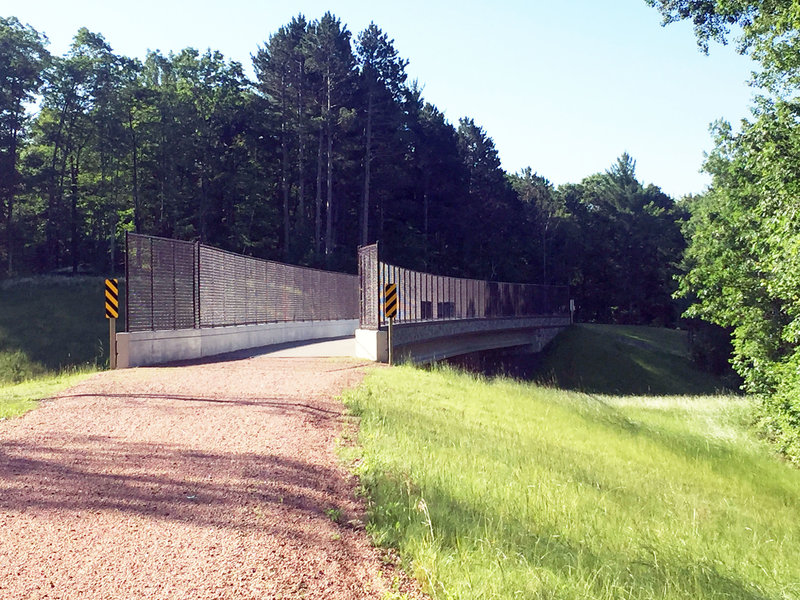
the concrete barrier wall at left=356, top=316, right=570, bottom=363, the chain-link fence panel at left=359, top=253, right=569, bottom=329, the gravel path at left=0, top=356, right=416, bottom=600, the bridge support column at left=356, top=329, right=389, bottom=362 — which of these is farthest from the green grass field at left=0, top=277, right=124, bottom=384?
the gravel path at left=0, top=356, right=416, bottom=600

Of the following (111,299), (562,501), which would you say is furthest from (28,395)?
(562,501)

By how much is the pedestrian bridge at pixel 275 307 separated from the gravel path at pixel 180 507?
8.28m

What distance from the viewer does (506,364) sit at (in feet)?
186

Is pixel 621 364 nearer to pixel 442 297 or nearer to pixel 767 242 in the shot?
pixel 442 297

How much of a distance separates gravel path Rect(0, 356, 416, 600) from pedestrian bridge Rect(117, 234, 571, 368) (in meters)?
8.28

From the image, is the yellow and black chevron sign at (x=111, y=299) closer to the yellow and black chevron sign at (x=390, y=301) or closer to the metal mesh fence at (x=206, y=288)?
the metal mesh fence at (x=206, y=288)

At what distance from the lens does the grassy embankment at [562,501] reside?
5.79m

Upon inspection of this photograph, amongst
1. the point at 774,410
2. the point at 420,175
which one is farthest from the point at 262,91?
the point at 774,410

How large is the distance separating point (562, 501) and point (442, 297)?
31.2m

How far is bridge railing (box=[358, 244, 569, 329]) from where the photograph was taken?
25.2 metres

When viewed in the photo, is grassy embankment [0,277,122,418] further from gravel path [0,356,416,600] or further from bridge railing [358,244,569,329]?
gravel path [0,356,416,600]

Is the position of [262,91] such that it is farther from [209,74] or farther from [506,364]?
[506,364]

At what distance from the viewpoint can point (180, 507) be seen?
6.35 metres

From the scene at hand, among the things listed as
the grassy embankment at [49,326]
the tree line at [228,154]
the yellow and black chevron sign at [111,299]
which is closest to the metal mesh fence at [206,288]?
the yellow and black chevron sign at [111,299]
